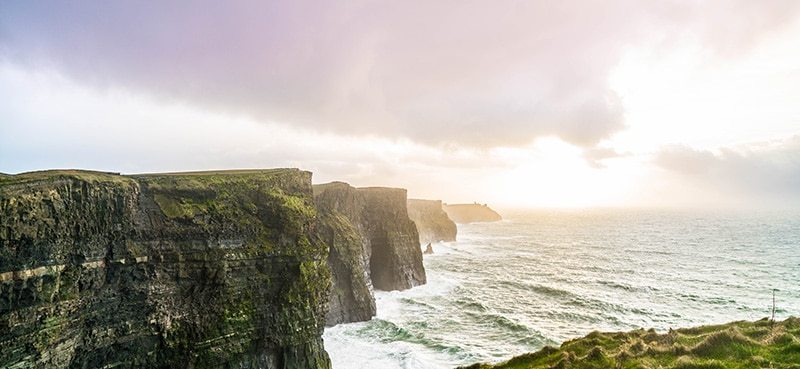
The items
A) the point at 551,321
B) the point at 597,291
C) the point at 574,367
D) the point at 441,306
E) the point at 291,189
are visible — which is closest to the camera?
the point at 574,367

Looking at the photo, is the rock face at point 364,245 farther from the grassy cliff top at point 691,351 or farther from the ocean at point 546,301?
the grassy cliff top at point 691,351

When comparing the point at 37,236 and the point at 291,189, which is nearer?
the point at 37,236

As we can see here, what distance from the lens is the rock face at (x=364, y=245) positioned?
145ft

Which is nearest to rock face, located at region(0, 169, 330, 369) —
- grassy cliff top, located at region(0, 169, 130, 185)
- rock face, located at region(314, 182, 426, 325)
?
grassy cliff top, located at region(0, 169, 130, 185)

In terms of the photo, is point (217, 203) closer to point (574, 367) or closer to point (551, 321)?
point (574, 367)

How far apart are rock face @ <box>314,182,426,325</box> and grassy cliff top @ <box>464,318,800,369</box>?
24436mm

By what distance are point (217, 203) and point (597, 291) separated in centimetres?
5194

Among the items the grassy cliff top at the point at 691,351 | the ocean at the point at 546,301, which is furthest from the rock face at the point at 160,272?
the grassy cliff top at the point at 691,351

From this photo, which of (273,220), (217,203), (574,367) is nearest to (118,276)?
(217,203)

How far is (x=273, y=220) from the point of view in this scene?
28891 mm

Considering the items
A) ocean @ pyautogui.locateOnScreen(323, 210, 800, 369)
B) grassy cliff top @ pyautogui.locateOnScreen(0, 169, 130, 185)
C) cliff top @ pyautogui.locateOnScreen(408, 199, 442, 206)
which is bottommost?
ocean @ pyautogui.locateOnScreen(323, 210, 800, 369)

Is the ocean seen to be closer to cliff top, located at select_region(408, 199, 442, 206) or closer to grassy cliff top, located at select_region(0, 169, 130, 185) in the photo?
grassy cliff top, located at select_region(0, 169, 130, 185)

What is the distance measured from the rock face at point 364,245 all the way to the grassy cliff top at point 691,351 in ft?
80.2

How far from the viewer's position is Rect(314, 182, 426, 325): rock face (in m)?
44.1
